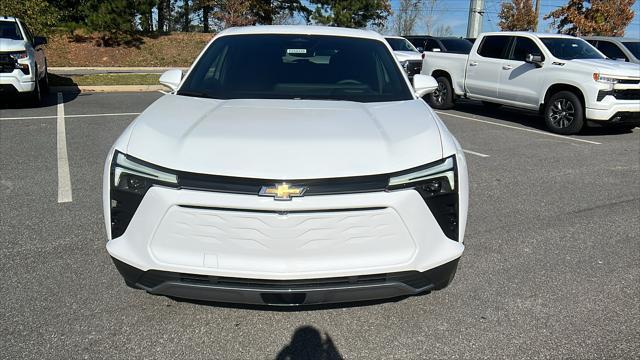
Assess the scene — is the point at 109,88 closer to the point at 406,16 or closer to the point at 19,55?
the point at 19,55

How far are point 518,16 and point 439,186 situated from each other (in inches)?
1292

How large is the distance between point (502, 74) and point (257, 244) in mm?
9409

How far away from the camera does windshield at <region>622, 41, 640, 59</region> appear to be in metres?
12.1

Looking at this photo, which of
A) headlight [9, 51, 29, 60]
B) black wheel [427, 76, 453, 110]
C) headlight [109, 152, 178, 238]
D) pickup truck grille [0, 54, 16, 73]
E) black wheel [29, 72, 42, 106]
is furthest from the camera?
black wheel [427, 76, 453, 110]

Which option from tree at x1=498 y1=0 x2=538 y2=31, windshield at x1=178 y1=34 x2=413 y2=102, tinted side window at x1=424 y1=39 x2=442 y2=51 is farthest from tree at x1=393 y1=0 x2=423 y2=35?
windshield at x1=178 y1=34 x2=413 y2=102

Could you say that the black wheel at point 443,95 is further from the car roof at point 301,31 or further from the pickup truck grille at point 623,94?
the car roof at point 301,31

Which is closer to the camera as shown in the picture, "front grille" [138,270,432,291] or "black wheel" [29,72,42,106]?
"front grille" [138,270,432,291]

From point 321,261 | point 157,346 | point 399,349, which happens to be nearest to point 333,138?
point 321,261

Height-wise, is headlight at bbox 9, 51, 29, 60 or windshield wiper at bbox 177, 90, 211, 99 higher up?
headlight at bbox 9, 51, 29, 60

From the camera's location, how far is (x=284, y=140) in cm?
247

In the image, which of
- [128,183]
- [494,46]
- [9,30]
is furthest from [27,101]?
[128,183]

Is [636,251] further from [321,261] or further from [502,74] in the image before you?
[502,74]

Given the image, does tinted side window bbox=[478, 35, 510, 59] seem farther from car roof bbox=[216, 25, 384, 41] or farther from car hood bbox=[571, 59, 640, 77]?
car roof bbox=[216, 25, 384, 41]

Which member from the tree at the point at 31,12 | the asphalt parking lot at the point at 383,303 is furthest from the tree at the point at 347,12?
the asphalt parking lot at the point at 383,303
